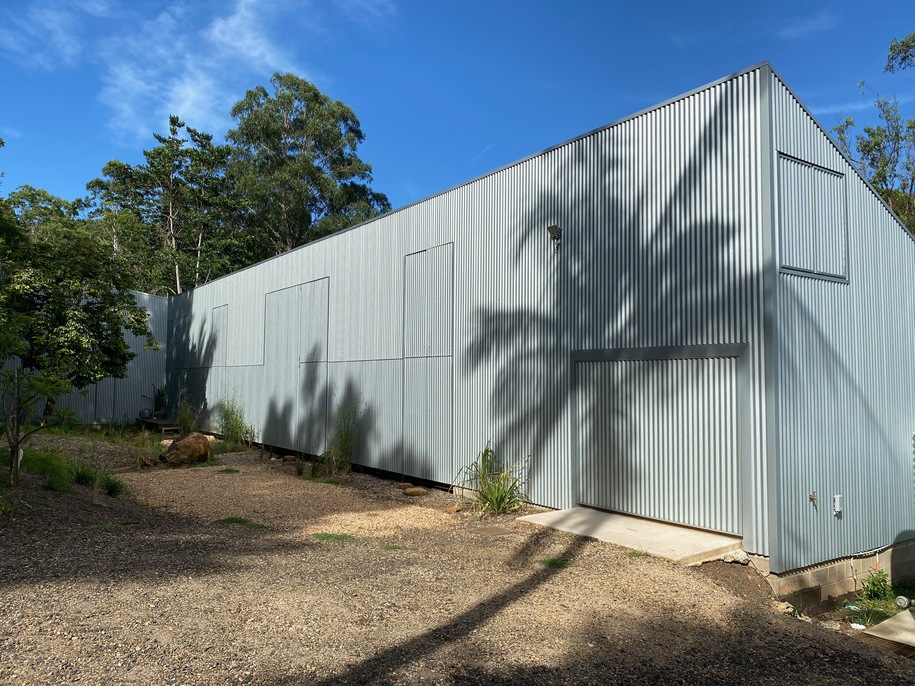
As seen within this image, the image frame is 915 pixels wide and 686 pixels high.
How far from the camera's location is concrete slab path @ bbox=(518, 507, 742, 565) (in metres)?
6.01

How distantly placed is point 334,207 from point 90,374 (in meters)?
17.8

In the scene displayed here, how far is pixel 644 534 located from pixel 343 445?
696 cm

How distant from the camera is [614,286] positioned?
784cm

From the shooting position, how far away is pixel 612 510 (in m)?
7.73

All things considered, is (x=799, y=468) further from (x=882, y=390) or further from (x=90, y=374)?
(x=90, y=374)

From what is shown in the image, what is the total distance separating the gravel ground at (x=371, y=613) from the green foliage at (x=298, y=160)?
24353mm

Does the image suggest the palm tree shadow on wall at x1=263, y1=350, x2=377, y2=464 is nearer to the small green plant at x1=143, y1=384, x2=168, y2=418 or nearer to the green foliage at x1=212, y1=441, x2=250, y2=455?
the green foliage at x1=212, y1=441, x2=250, y2=455

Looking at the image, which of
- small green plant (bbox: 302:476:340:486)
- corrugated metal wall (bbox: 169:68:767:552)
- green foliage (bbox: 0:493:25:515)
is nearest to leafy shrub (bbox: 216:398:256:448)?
corrugated metal wall (bbox: 169:68:767:552)

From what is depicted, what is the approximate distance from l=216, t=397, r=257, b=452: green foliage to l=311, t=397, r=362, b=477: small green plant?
165 inches

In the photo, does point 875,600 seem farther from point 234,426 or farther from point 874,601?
point 234,426

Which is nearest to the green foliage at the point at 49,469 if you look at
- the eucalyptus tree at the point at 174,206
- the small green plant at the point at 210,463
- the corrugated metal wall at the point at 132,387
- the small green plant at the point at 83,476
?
the small green plant at the point at 83,476

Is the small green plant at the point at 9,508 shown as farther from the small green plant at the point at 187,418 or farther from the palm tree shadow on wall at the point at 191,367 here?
the small green plant at the point at 187,418

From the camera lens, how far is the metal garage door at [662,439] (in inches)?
255

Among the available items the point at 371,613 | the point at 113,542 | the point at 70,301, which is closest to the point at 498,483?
the point at 371,613
